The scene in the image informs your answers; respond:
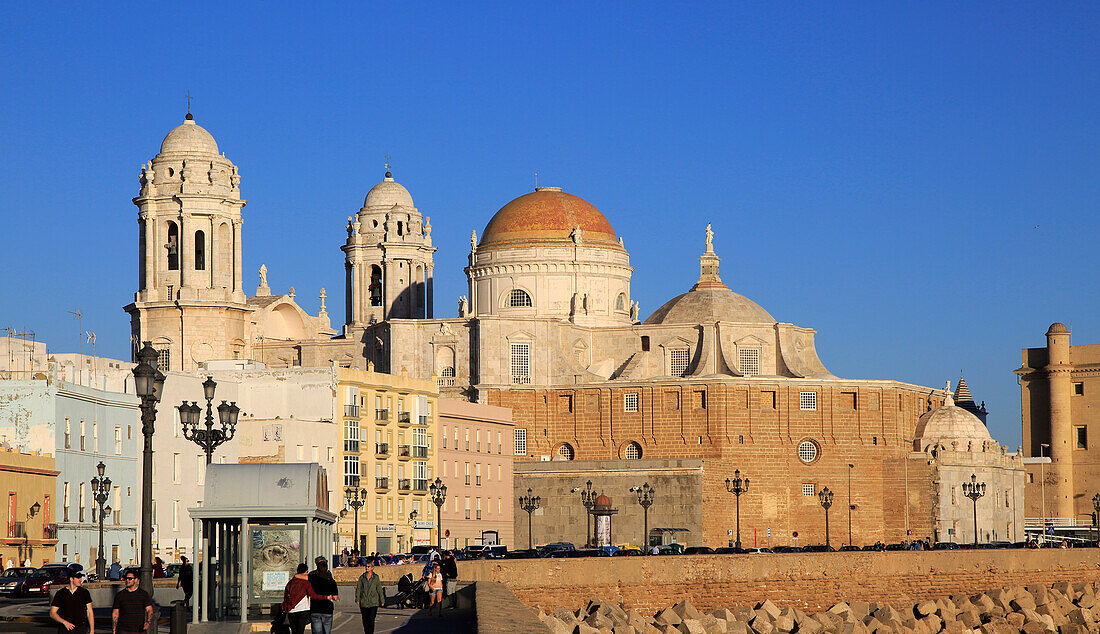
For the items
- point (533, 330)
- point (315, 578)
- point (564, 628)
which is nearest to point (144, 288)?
point (533, 330)

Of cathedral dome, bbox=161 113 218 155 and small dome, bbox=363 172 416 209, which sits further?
small dome, bbox=363 172 416 209

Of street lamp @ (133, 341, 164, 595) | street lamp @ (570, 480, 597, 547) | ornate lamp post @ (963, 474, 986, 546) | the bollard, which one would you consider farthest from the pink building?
the bollard

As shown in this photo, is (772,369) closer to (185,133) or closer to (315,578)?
(185,133)

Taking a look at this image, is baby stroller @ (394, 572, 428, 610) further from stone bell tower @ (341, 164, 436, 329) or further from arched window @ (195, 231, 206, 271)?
stone bell tower @ (341, 164, 436, 329)

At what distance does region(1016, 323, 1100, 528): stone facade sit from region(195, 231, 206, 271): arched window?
59.8 m

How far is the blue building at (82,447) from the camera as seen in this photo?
2073 inches

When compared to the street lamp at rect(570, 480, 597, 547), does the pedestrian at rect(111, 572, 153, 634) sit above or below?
above

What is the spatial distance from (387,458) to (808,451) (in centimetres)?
2458

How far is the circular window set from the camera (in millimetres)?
85188

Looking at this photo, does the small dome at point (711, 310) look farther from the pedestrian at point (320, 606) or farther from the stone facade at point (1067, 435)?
the pedestrian at point (320, 606)

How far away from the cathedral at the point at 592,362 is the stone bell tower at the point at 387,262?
0.35ft

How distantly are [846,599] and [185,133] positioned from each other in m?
43.8

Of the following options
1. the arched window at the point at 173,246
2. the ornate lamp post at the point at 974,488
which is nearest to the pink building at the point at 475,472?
the arched window at the point at 173,246

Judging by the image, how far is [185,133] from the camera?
77.2m
